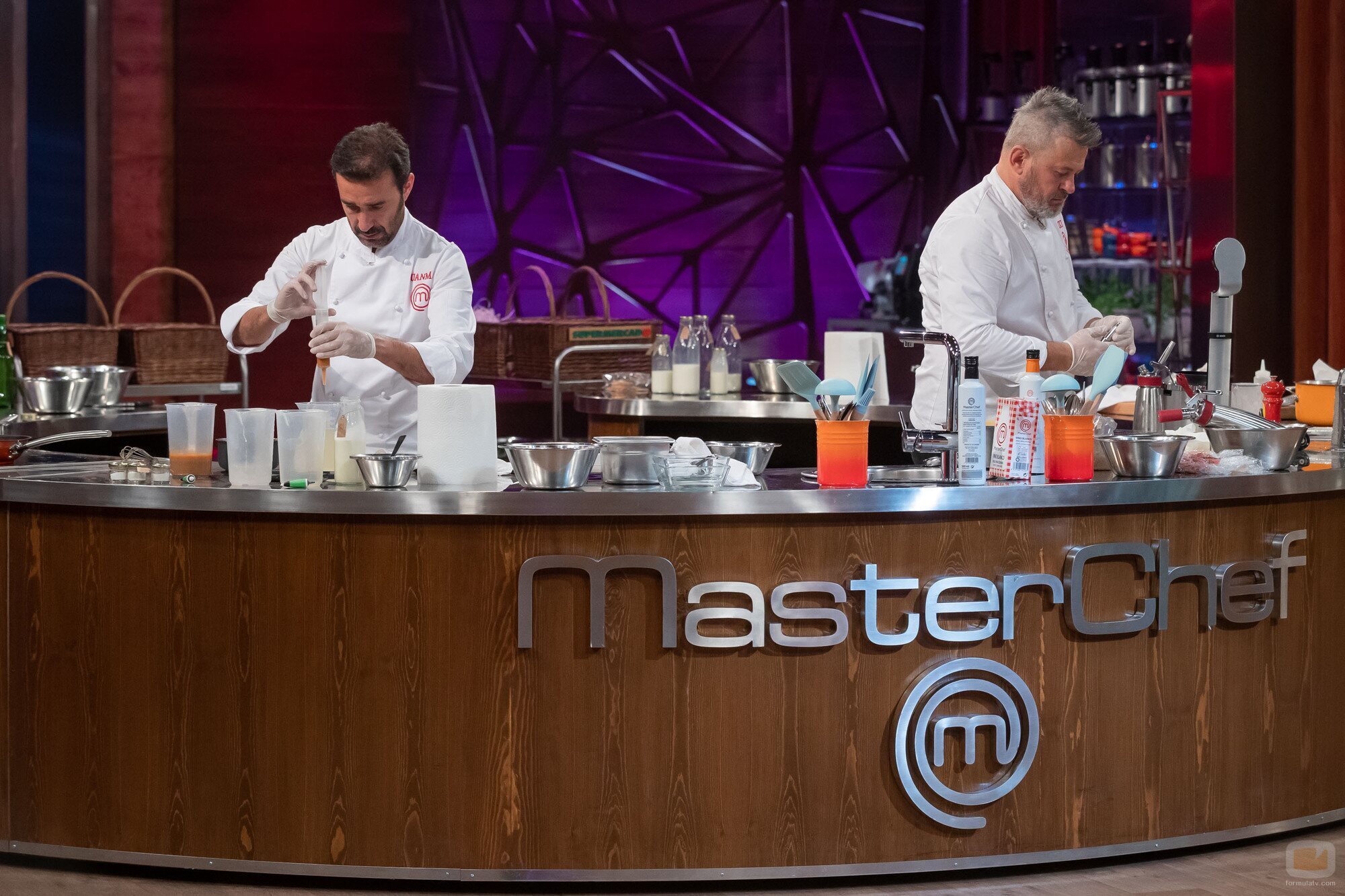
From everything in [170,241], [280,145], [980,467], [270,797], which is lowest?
[270,797]

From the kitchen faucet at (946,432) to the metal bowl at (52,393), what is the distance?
289 centimetres

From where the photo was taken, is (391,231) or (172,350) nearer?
(391,231)

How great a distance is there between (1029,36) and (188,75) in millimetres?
4409

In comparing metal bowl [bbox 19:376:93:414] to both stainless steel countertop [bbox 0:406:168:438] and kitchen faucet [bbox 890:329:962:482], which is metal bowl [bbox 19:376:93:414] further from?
kitchen faucet [bbox 890:329:962:482]

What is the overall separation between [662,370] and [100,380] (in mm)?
1934

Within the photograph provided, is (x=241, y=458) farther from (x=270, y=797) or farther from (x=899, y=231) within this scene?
(x=899, y=231)

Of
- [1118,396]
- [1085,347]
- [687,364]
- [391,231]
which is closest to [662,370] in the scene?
[687,364]

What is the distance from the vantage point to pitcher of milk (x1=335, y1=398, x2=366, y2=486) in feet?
9.84

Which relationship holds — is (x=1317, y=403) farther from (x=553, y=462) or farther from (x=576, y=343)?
(x=576, y=343)

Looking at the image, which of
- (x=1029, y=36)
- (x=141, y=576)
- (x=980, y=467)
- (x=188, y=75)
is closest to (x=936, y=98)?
(x=1029, y=36)

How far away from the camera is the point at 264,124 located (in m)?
7.55

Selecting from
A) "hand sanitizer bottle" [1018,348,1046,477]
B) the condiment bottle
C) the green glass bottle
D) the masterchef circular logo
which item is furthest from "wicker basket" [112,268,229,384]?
the condiment bottle

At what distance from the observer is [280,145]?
7566mm

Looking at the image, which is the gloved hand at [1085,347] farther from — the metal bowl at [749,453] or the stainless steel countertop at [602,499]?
the metal bowl at [749,453]
